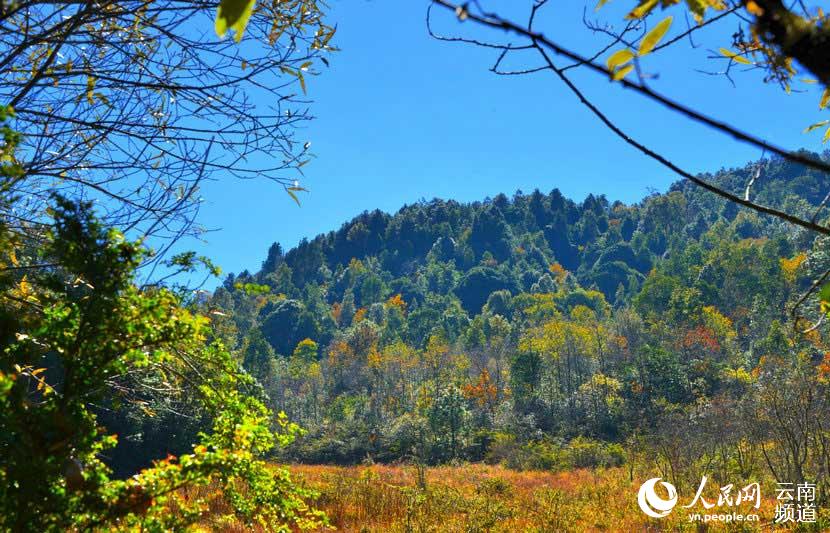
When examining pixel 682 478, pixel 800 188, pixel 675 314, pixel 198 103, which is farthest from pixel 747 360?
pixel 800 188

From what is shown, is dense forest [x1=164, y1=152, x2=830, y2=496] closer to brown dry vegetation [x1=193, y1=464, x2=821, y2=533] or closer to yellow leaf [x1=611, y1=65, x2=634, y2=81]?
yellow leaf [x1=611, y1=65, x2=634, y2=81]

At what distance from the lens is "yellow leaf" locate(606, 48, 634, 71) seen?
1.93ft

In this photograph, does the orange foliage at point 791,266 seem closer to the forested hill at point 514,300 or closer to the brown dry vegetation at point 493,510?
the forested hill at point 514,300

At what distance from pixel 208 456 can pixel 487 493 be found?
39.3 feet

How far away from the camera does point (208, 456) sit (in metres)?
1.80

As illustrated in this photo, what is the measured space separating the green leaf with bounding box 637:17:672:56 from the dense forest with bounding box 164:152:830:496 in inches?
14.1

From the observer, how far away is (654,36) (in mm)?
570

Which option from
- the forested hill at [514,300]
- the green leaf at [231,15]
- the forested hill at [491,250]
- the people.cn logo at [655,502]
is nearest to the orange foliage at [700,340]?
the forested hill at [514,300]

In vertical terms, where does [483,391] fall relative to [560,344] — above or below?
below

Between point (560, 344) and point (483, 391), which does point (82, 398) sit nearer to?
point (560, 344)

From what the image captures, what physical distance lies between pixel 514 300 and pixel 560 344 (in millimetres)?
35769

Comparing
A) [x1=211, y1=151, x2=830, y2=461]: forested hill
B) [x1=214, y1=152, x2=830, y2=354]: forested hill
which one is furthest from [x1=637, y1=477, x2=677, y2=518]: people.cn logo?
[x1=214, y1=152, x2=830, y2=354]: forested hill

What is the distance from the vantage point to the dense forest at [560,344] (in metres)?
15.0

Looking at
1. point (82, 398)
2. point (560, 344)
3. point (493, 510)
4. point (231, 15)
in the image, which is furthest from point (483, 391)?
point (231, 15)
